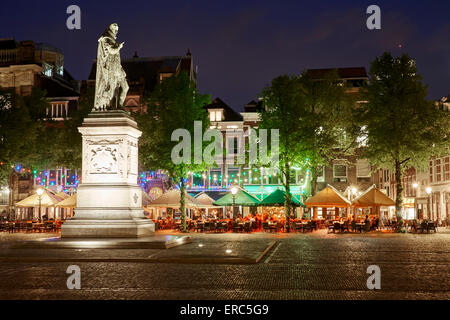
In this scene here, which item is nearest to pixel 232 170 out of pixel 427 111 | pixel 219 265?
pixel 427 111

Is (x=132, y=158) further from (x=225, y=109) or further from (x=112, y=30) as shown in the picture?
(x=225, y=109)

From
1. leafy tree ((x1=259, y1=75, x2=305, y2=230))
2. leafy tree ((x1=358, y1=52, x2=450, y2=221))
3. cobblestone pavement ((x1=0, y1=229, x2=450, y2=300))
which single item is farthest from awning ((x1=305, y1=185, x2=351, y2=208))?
cobblestone pavement ((x1=0, y1=229, x2=450, y2=300))

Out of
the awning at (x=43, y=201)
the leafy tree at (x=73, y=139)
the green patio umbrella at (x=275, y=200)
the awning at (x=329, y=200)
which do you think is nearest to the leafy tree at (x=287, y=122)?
the green patio umbrella at (x=275, y=200)

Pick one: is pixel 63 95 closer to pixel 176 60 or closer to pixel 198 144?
pixel 176 60

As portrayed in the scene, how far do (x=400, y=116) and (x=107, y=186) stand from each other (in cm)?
2158

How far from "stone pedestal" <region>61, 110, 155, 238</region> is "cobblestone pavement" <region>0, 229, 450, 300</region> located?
2656 millimetres

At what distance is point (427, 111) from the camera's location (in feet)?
112

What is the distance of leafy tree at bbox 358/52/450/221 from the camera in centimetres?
3444

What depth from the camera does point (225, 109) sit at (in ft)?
191

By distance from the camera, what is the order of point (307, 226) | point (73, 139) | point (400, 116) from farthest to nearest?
point (73, 139)
point (307, 226)
point (400, 116)

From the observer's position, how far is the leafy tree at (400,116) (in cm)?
3444

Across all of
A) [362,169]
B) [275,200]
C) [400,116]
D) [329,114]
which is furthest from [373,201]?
[362,169]

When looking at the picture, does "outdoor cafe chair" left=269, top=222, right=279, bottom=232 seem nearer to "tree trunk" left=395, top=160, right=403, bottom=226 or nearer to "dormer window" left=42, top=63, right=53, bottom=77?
"tree trunk" left=395, top=160, right=403, bottom=226

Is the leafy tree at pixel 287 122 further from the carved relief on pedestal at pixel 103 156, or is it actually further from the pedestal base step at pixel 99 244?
the pedestal base step at pixel 99 244
